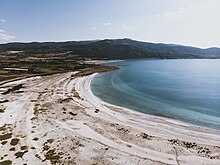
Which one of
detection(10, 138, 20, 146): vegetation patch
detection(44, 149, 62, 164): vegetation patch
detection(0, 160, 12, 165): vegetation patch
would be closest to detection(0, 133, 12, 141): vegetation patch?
detection(10, 138, 20, 146): vegetation patch

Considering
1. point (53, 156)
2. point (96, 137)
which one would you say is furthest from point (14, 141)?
point (96, 137)

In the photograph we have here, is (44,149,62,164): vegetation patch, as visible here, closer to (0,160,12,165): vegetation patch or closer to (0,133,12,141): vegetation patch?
(0,160,12,165): vegetation patch

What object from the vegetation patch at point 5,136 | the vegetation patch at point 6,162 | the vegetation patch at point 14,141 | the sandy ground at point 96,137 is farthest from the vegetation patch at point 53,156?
the vegetation patch at point 5,136

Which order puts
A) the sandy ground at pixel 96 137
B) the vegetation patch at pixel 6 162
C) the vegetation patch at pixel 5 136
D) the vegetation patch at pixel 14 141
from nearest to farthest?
the vegetation patch at pixel 6 162, the sandy ground at pixel 96 137, the vegetation patch at pixel 14 141, the vegetation patch at pixel 5 136

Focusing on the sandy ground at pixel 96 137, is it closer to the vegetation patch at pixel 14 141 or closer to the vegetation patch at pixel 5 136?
the vegetation patch at pixel 5 136

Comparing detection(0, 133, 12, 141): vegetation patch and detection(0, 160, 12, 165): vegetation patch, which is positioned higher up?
detection(0, 160, 12, 165): vegetation patch

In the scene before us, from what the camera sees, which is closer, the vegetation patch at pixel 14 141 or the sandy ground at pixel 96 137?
the sandy ground at pixel 96 137

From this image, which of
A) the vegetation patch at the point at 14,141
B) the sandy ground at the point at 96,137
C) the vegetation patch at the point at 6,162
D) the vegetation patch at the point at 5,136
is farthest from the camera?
the vegetation patch at the point at 5,136

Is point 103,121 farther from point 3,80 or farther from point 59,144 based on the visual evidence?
point 3,80

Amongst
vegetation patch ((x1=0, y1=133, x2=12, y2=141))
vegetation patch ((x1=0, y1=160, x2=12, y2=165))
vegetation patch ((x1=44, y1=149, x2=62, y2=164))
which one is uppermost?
vegetation patch ((x1=44, y1=149, x2=62, y2=164))
